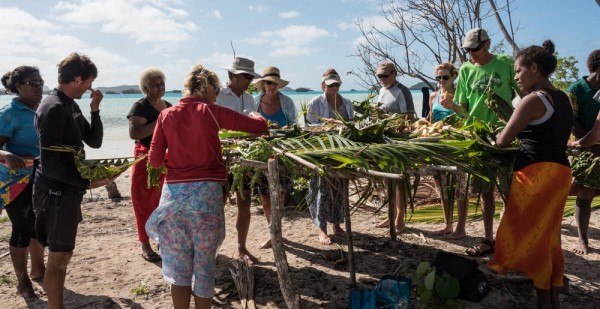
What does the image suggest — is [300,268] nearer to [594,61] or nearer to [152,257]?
[152,257]

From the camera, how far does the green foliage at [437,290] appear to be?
10.8ft

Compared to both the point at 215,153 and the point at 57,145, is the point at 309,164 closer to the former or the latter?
the point at 215,153

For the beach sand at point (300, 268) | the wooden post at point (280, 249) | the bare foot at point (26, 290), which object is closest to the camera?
the wooden post at point (280, 249)

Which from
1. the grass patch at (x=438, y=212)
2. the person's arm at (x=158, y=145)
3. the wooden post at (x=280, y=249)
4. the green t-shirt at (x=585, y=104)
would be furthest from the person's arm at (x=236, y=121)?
the grass patch at (x=438, y=212)

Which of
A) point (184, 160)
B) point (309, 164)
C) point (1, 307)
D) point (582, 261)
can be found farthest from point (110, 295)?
point (582, 261)

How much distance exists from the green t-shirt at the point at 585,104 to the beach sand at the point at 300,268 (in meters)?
1.36

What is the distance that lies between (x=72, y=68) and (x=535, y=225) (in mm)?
3323

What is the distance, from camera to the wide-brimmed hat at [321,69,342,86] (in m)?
5.12

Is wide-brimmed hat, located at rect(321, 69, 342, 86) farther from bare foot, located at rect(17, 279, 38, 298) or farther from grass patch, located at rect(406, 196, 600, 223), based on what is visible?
bare foot, located at rect(17, 279, 38, 298)

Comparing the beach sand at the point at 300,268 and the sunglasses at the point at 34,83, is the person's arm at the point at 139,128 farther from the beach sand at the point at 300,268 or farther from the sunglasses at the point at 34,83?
the beach sand at the point at 300,268

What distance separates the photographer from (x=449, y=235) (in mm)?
5262

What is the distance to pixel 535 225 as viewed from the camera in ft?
10.0

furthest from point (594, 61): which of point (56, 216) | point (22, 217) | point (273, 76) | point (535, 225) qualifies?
point (22, 217)

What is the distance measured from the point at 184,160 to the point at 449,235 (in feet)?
11.6
